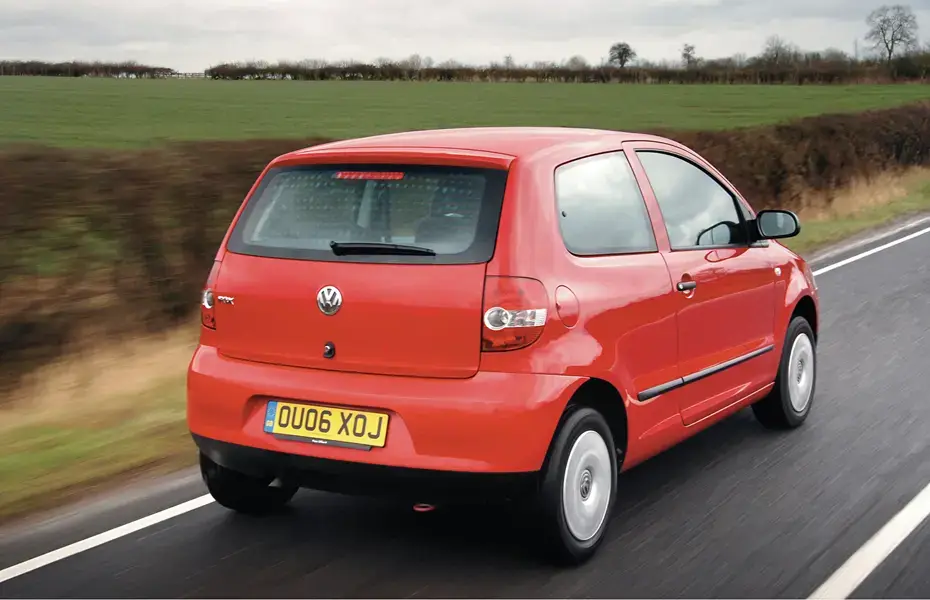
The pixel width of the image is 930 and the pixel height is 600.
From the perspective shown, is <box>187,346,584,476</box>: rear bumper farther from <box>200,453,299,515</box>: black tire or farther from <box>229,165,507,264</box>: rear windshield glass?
<box>200,453,299,515</box>: black tire

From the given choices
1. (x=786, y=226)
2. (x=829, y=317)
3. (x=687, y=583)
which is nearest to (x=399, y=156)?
(x=687, y=583)

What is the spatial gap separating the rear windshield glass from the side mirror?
7.56ft

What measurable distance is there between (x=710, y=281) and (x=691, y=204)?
1.43 feet

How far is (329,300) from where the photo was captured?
462cm

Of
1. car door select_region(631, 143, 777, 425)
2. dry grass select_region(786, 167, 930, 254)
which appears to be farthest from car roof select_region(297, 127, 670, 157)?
dry grass select_region(786, 167, 930, 254)

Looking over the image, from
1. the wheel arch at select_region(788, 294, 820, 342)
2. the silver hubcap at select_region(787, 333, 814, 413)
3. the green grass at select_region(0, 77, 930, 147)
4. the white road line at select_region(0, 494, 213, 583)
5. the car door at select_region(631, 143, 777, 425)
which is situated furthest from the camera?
the green grass at select_region(0, 77, 930, 147)

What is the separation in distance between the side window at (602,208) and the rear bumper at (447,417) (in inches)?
26.4

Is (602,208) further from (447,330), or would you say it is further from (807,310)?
(807,310)

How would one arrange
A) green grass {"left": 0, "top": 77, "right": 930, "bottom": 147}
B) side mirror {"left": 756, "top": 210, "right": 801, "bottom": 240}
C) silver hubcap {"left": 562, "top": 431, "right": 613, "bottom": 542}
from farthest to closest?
green grass {"left": 0, "top": 77, "right": 930, "bottom": 147}
side mirror {"left": 756, "top": 210, "right": 801, "bottom": 240}
silver hubcap {"left": 562, "top": 431, "right": 613, "bottom": 542}

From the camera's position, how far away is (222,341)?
16.2 feet

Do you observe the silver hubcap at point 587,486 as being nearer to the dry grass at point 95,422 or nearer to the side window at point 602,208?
the side window at point 602,208

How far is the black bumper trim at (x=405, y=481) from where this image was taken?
4402 mm

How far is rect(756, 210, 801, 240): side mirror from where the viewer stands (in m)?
6.44

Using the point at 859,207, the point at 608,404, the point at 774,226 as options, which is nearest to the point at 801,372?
the point at 774,226
